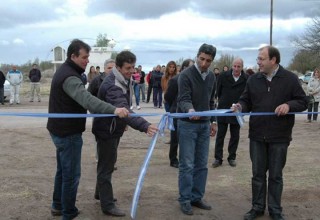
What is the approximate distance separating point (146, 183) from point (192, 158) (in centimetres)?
168

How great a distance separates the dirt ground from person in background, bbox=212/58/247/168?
252 mm

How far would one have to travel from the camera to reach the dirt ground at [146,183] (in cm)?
554

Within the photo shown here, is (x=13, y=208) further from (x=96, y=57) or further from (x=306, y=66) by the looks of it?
(x=306, y=66)

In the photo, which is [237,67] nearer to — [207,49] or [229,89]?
[229,89]

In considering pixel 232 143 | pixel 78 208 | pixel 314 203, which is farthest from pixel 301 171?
pixel 78 208

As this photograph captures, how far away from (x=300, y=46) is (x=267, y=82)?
39.1 m

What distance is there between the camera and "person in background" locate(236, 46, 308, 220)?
5031 millimetres

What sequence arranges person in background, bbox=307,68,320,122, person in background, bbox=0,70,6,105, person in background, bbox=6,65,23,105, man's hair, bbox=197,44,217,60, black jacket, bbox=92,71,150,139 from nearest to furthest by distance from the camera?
black jacket, bbox=92,71,150,139 → man's hair, bbox=197,44,217,60 → person in background, bbox=307,68,320,122 → person in background, bbox=0,70,6,105 → person in background, bbox=6,65,23,105

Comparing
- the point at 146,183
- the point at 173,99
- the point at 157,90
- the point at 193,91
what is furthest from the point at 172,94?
the point at 157,90

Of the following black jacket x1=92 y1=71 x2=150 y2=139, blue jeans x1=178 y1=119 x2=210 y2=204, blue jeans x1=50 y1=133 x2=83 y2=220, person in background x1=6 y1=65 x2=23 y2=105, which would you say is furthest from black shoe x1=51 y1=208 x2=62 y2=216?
person in background x1=6 y1=65 x2=23 y2=105

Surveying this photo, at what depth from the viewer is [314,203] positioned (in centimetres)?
595

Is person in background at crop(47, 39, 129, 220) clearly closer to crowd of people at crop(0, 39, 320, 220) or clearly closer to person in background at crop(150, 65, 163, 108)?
crowd of people at crop(0, 39, 320, 220)

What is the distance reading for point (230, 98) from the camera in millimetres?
8133

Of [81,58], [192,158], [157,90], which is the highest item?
[81,58]
